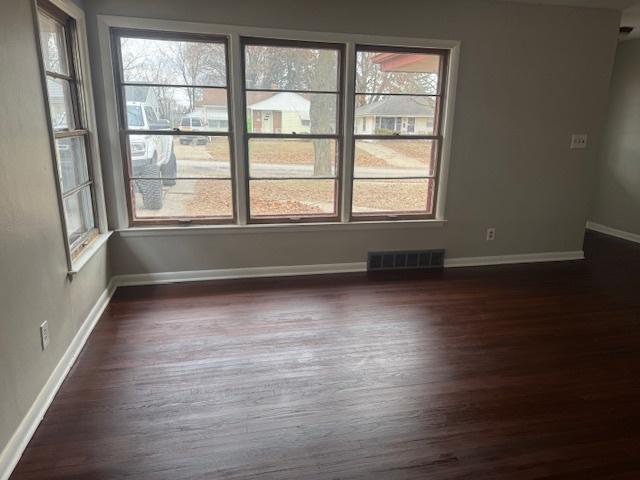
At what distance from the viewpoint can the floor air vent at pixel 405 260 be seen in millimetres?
4148

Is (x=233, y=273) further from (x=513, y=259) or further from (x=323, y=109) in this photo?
(x=513, y=259)

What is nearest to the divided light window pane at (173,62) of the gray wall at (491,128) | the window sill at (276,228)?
the gray wall at (491,128)

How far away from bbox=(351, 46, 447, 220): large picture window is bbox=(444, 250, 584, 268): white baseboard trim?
586mm

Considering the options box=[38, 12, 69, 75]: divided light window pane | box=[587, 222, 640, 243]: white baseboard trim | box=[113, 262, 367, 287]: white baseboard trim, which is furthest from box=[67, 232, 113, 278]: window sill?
box=[587, 222, 640, 243]: white baseboard trim

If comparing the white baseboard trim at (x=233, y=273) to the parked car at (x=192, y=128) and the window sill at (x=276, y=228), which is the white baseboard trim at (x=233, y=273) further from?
the parked car at (x=192, y=128)

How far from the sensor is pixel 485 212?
4.26 m

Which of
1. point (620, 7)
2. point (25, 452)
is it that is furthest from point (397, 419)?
point (620, 7)

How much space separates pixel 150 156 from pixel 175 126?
329 millimetres

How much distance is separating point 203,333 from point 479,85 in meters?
3.23

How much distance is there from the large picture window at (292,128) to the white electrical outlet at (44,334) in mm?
1934

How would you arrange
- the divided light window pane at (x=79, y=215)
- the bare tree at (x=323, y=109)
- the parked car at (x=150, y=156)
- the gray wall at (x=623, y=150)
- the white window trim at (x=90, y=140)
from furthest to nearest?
the gray wall at (x=623, y=150)
the bare tree at (x=323, y=109)
the parked car at (x=150, y=156)
the divided light window pane at (x=79, y=215)
the white window trim at (x=90, y=140)

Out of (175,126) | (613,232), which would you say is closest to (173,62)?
(175,126)

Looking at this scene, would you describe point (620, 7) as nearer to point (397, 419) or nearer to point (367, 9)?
point (367, 9)

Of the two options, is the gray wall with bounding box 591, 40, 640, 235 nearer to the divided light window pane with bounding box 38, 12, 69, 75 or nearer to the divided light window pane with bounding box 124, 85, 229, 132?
the divided light window pane with bounding box 124, 85, 229, 132
